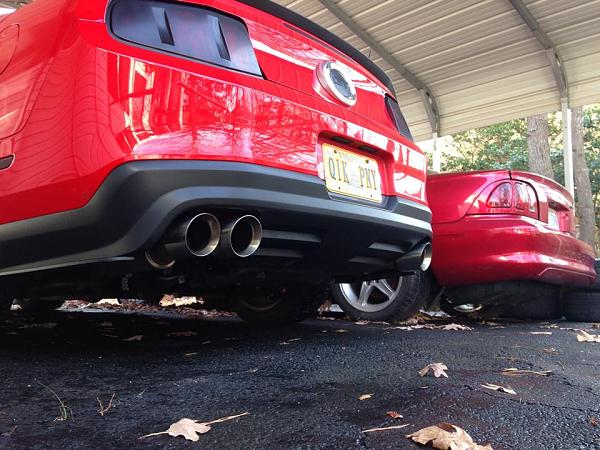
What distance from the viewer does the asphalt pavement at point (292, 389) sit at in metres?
1.41

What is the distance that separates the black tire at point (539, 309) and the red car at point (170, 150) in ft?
9.47

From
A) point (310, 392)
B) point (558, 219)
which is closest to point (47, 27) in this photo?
point (310, 392)

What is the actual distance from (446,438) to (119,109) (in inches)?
56.7

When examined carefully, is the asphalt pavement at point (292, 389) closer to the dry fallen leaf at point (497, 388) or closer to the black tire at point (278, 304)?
the dry fallen leaf at point (497, 388)

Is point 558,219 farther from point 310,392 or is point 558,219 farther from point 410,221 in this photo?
point 310,392

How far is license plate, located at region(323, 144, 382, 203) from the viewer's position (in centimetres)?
224

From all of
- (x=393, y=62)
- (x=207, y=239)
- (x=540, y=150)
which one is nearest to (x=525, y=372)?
(x=207, y=239)

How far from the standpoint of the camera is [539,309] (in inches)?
185

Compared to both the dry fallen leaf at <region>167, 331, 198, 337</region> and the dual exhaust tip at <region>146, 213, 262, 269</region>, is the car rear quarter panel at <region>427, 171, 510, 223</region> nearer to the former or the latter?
the dry fallen leaf at <region>167, 331, 198, 337</region>

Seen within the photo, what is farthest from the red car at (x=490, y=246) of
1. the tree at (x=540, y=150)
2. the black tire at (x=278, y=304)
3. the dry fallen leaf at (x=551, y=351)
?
the tree at (x=540, y=150)

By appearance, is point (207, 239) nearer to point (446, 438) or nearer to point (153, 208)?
point (153, 208)

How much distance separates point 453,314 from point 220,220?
3556mm

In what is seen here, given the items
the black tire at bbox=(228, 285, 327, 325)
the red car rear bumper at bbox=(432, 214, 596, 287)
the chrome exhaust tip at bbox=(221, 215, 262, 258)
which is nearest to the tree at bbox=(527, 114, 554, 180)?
the red car rear bumper at bbox=(432, 214, 596, 287)

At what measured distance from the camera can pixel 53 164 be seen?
1864 mm
